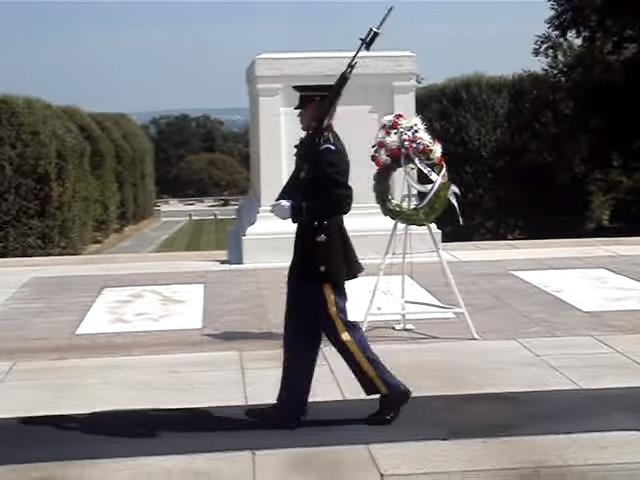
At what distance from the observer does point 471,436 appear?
5.36 metres

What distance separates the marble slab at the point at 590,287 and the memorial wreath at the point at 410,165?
1.90 m

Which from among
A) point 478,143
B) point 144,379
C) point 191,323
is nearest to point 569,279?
point 191,323

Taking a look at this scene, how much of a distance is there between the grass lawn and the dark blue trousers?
14.6 m

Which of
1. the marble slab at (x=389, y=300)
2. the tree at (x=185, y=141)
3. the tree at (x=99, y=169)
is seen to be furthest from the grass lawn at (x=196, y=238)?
the tree at (x=185, y=141)

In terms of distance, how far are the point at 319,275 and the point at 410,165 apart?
2.42 metres

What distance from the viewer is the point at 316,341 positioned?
548 cm

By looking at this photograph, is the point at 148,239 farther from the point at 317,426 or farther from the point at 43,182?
the point at 317,426

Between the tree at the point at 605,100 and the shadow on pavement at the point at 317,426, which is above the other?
the tree at the point at 605,100

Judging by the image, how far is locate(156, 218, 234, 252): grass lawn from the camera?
71.9 feet

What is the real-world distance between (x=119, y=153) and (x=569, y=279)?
64.5 feet

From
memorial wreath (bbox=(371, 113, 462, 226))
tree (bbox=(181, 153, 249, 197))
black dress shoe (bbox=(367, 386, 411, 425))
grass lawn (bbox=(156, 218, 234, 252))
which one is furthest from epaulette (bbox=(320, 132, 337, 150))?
tree (bbox=(181, 153, 249, 197))

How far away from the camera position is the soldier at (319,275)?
535 cm

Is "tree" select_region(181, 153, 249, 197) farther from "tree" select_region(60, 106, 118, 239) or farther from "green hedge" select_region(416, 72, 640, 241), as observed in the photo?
"green hedge" select_region(416, 72, 640, 241)

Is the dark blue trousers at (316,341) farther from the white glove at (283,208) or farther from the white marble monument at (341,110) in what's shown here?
the white marble monument at (341,110)
